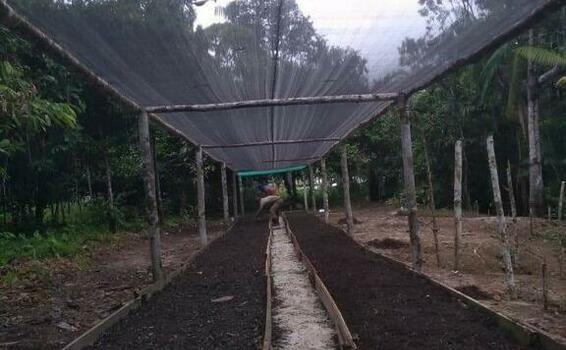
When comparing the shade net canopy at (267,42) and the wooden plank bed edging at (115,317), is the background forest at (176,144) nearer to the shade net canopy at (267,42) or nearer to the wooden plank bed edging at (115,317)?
the shade net canopy at (267,42)

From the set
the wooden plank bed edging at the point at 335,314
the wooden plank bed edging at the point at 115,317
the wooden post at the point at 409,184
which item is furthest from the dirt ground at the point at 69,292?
the wooden post at the point at 409,184

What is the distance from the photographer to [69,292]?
6809 millimetres

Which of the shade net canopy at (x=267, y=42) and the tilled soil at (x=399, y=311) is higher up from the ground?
the shade net canopy at (x=267, y=42)

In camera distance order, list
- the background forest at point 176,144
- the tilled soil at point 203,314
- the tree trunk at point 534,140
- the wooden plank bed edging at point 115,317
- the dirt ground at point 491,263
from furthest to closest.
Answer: the tree trunk at point 534,140, the background forest at point 176,144, the dirt ground at point 491,263, the tilled soil at point 203,314, the wooden plank bed edging at point 115,317

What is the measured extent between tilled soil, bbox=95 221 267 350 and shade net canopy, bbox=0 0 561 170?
7.27 ft

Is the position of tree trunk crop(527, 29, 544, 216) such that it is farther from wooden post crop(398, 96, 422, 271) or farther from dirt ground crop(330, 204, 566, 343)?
wooden post crop(398, 96, 422, 271)

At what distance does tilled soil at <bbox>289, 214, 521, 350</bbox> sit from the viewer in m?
3.71

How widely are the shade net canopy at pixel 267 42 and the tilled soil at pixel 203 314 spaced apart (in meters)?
2.22

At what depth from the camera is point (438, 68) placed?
5309mm

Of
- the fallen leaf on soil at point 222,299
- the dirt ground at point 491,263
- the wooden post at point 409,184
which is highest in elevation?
the wooden post at point 409,184

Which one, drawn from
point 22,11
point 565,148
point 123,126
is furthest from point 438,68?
point 565,148

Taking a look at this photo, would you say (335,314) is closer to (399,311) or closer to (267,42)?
(399,311)

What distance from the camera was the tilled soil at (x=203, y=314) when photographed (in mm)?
4098

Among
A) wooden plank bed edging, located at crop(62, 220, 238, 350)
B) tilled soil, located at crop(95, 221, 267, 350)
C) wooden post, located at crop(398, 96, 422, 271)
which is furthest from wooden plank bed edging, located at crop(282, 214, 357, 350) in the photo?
wooden plank bed edging, located at crop(62, 220, 238, 350)
